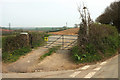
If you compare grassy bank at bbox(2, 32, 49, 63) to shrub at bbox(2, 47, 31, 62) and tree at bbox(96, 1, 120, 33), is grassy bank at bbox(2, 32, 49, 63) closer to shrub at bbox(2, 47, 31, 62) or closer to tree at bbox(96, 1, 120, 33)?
shrub at bbox(2, 47, 31, 62)

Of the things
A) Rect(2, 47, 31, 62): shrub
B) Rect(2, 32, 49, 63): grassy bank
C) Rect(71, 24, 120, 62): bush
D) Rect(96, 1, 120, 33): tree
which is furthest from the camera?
Rect(96, 1, 120, 33): tree

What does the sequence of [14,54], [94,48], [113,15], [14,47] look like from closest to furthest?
[14,54], [94,48], [14,47], [113,15]

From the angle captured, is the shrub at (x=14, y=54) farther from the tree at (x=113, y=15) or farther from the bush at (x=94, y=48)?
the tree at (x=113, y=15)

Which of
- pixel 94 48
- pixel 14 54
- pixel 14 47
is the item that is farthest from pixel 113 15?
pixel 14 54

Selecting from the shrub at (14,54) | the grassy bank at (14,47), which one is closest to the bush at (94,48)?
the shrub at (14,54)

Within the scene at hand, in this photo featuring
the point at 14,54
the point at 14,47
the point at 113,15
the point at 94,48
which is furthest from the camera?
the point at 113,15

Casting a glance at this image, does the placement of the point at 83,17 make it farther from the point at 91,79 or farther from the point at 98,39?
the point at 91,79

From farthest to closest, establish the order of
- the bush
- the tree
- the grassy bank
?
the tree, the grassy bank, the bush

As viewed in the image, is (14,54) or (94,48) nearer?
(14,54)

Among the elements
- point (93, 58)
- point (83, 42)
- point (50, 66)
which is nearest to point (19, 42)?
point (50, 66)

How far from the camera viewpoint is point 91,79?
493cm

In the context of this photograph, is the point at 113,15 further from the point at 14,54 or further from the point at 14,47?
the point at 14,54

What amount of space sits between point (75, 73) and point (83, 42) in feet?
11.6

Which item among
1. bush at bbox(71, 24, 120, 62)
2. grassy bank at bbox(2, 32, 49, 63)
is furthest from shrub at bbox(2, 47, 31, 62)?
bush at bbox(71, 24, 120, 62)
